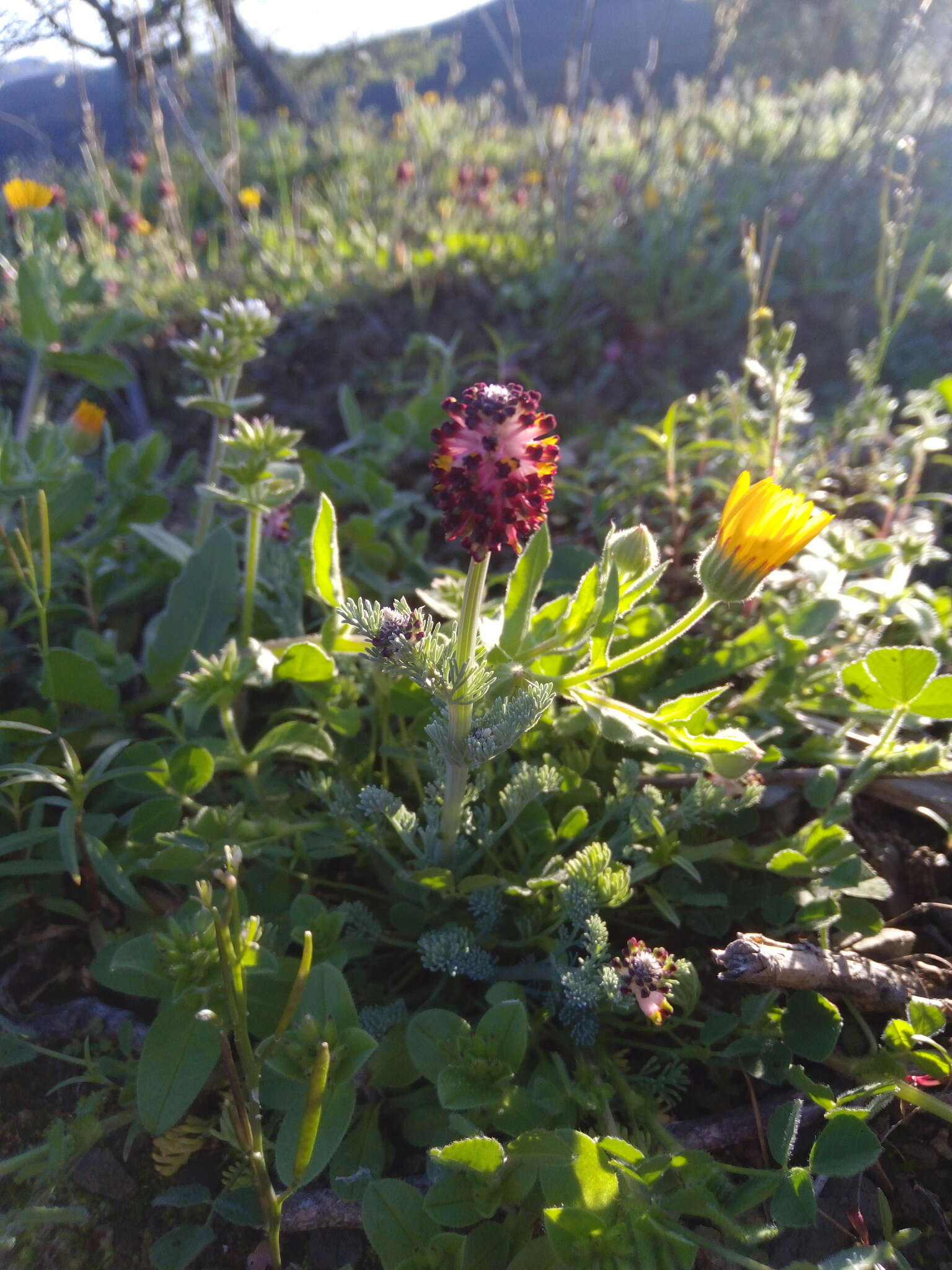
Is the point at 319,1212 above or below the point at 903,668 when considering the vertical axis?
below

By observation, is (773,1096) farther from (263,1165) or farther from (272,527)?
(272,527)

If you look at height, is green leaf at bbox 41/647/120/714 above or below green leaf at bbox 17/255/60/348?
below

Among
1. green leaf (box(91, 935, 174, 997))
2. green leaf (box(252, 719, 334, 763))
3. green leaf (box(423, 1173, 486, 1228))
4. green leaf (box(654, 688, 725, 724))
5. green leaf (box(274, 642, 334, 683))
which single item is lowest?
green leaf (box(423, 1173, 486, 1228))

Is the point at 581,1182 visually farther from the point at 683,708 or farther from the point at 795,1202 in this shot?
the point at 683,708

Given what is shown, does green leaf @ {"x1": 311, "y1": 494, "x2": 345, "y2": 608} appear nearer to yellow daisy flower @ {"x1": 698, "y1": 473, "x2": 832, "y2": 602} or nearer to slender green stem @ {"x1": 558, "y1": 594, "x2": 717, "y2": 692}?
slender green stem @ {"x1": 558, "y1": 594, "x2": 717, "y2": 692}

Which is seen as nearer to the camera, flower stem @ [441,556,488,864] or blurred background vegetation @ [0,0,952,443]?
flower stem @ [441,556,488,864]

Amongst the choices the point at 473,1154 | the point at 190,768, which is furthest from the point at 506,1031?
the point at 190,768

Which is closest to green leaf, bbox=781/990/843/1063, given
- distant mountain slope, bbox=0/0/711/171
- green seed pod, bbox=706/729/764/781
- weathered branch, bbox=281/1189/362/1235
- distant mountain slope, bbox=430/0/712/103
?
green seed pod, bbox=706/729/764/781
